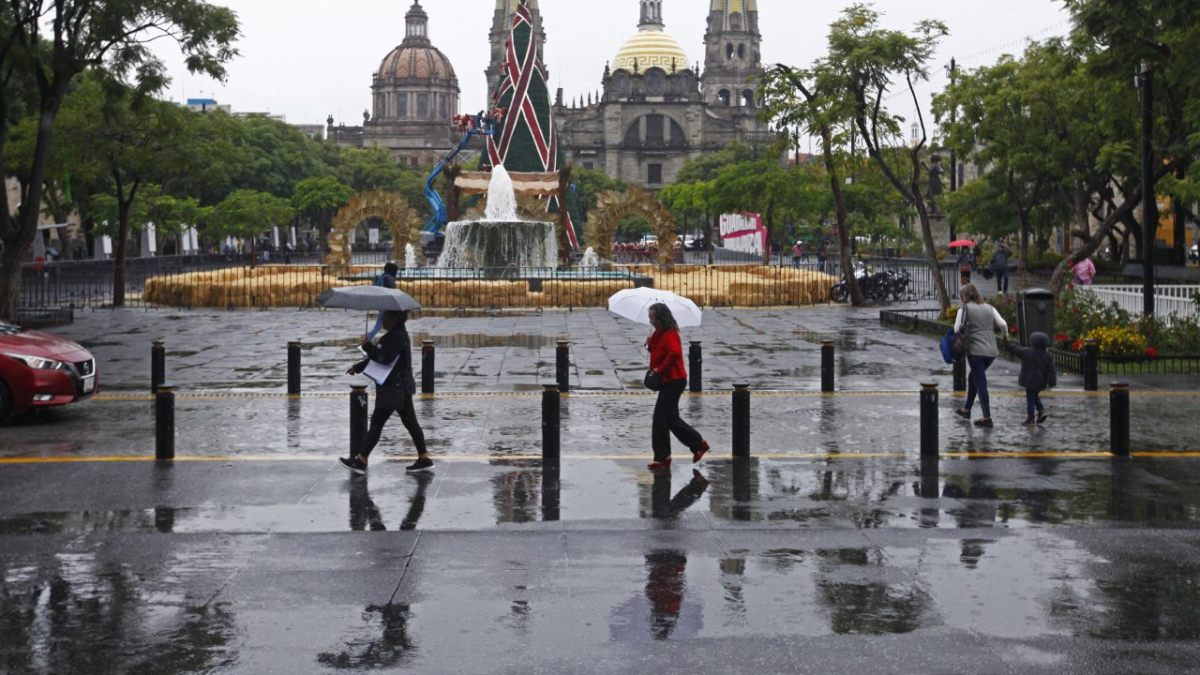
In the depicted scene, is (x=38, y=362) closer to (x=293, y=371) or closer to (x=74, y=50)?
(x=293, y=371)

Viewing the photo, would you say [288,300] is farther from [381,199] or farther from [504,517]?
[504,517]

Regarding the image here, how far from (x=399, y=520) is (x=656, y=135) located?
525 ft

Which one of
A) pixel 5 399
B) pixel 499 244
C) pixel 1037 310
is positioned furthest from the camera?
pixel 499 244

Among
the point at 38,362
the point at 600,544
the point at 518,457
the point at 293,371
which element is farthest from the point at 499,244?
the point at 600,544

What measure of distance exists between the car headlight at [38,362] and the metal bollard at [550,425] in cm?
592

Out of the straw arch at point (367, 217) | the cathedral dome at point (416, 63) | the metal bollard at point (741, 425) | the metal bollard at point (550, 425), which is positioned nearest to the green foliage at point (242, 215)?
the straw arch at point (367, 217)

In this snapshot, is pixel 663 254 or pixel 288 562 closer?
pixel 288 562

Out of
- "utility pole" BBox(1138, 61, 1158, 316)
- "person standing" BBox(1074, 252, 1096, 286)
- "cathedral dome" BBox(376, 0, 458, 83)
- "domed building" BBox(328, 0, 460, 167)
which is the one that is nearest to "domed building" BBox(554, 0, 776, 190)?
"domed building" BBox(328, 0, 460, 167)

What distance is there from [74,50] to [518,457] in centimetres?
1686

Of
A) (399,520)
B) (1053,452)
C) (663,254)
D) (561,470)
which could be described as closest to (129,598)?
(399,520)

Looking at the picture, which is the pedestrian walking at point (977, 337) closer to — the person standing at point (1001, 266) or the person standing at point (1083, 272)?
the person standing at point (1083, 272)

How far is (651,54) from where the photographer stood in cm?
16862

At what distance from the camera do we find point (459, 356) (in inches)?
937

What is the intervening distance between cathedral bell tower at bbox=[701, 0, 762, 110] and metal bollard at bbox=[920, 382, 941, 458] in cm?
16125
